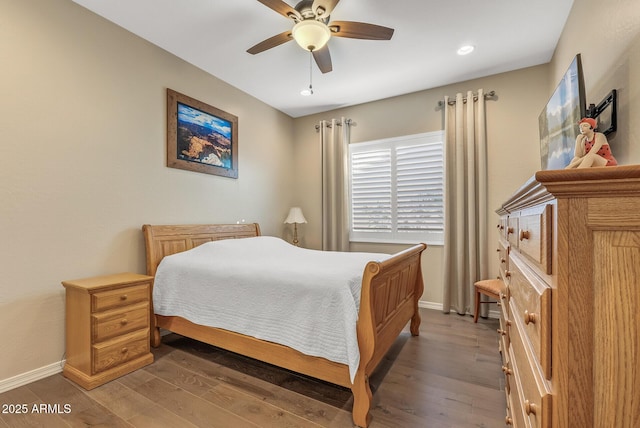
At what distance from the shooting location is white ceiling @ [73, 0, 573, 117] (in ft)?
7.71

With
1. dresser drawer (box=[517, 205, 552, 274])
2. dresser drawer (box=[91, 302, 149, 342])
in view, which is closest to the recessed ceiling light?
dresser drawer (box=[517, 205, 552, 274])

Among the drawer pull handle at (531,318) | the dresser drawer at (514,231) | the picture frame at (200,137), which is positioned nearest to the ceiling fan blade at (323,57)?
the picture frame at (200,137)

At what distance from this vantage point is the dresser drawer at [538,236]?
2.38ft

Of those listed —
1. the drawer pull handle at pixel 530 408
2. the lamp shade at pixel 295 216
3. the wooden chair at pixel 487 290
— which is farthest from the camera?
the lamp shade at pixel 295 216

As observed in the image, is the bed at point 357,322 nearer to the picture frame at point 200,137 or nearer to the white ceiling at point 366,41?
the picture frame at point 200,137

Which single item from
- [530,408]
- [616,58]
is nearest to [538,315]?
[530,408]

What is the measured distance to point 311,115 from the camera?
477cm

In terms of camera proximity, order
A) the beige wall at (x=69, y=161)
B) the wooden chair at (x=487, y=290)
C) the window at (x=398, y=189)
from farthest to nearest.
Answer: the window at (x=398, y=189), the wooden chair at (x=487, y=290), the beige wall at (x=69, y=161)

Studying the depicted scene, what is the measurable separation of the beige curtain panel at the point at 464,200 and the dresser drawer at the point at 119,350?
326 centimetres

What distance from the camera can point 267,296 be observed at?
2.04m

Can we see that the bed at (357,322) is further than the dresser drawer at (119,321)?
No

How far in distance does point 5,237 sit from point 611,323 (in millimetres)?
3125

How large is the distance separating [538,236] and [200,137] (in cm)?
334

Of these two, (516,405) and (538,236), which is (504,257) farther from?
(538,236)
